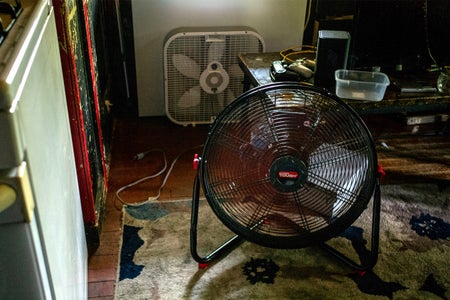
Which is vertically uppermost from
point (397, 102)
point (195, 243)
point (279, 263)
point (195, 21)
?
point (195, 21)

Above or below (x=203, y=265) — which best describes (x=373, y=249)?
above

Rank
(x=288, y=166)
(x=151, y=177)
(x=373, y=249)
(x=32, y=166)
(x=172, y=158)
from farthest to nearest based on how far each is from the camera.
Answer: (x=172, y=158) < (x=151, y=177) < (x=373, y=249) < (x=288, y=166) < (x=32, y=166)

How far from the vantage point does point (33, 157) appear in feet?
2.90

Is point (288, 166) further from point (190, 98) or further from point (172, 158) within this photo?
point (190, 98)

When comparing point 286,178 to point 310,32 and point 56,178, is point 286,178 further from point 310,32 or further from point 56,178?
point 310,32

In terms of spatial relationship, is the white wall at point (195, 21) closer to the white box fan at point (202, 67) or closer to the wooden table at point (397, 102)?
the white box fan at point (202, 67)

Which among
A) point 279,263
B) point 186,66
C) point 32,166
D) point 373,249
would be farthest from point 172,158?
point 32,166

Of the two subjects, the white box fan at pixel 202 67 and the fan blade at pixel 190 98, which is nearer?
the white box fan at pixel 202 67

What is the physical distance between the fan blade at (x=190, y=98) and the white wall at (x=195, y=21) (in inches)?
7.4

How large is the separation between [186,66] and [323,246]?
3.72 feet

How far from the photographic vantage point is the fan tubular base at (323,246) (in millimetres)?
1618

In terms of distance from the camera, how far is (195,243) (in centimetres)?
169

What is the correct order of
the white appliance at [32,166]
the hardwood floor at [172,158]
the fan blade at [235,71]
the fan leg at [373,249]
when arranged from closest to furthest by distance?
the white appliance at [32,166]
the fan leg at [373,249]
the hardwood floor at [172,158]
the fan blade at [235,71]

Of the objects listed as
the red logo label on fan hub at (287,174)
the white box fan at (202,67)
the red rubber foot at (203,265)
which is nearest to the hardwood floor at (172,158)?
the white box fan at (202,67)
